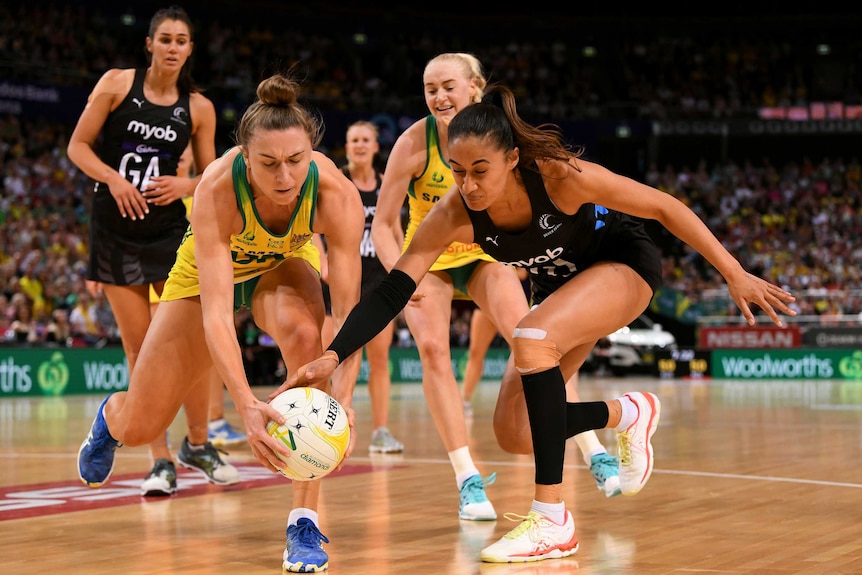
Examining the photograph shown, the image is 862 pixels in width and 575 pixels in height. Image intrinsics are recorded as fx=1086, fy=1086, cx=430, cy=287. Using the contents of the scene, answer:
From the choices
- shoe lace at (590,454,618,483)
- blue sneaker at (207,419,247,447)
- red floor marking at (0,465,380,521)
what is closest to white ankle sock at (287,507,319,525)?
red floor marking at (0,465,380,521)

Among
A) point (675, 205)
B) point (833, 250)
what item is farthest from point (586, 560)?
point (833, 250)

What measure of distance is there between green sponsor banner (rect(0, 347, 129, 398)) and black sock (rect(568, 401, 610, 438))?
12957 millimetres

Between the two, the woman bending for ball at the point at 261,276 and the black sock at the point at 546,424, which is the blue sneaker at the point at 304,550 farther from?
the black sock at the point at 546,424

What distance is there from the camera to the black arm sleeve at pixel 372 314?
430cm

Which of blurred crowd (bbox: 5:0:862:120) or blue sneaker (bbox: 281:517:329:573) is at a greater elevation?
blurred crowd (bbox: 5:0:862:120)

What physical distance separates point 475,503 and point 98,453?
1951 mm

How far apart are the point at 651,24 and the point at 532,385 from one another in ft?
113

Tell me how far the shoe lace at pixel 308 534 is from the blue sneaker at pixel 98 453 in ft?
5.23

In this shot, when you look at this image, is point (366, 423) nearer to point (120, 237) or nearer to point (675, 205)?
point (120, 237)

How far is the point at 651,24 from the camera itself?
121 ft

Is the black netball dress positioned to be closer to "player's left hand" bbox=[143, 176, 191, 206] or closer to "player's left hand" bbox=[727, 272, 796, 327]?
"player's left hand" bbox=[143, 176, 191, 206]

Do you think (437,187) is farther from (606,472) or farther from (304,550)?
(304,550)

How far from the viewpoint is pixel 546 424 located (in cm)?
455

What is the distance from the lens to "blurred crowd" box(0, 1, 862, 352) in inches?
908
